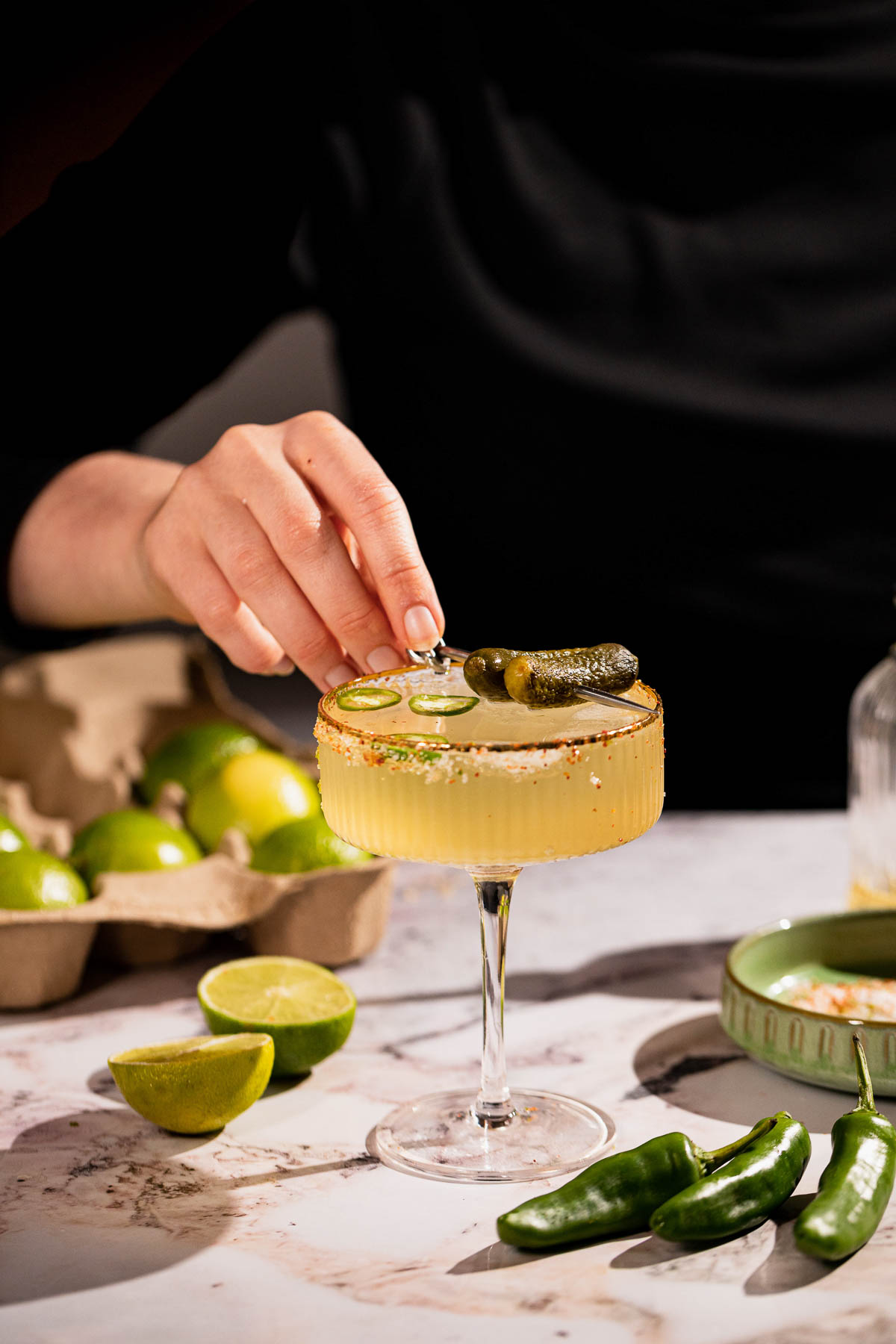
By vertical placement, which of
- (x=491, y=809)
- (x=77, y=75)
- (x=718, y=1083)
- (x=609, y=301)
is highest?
(x=77, y=75)

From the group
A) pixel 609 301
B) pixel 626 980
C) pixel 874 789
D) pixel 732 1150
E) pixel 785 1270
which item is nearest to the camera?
pixel 785 1270

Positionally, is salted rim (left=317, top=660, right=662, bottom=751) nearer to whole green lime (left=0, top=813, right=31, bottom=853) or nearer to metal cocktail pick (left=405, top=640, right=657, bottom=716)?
metal cocktail pick (left=405, top=640, right=657, bottom=716)

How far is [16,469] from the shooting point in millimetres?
2123

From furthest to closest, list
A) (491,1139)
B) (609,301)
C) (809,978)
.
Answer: (609,301) < (809,978) < (491,1139)

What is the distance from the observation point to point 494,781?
45.2 inches

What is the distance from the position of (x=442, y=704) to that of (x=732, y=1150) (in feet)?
1.51

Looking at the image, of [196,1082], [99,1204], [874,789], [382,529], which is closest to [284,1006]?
[196,1082]

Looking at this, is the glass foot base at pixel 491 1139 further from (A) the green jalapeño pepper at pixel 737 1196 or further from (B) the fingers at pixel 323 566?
(B) the fingers at pixel 323 566

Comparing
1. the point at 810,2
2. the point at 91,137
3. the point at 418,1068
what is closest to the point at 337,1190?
the point at 418,1068

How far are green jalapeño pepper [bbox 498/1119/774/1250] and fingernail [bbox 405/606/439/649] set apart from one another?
0.52m

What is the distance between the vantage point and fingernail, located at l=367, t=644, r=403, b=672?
4.82ft

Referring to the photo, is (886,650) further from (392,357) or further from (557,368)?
(392,357)

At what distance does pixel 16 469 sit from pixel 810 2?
1.53 meters

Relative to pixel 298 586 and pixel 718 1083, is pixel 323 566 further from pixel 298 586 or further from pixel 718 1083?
pixel 718 1083
